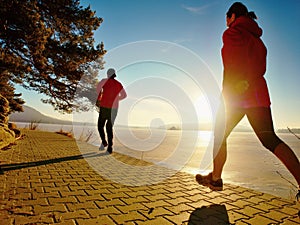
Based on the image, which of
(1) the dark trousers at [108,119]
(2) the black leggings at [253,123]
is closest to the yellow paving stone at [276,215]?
(2) the black leggings at [253,123]

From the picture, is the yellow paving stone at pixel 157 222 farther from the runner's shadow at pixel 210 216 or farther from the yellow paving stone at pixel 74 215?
the yellow paving stone at pixel 74 215

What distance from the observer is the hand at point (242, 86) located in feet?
7.84

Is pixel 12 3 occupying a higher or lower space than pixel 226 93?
higher

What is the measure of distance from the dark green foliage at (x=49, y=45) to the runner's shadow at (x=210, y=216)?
29.3 feet

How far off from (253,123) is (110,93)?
491 centimetres

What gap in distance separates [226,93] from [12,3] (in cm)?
924

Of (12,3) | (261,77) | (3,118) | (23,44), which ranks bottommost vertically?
(3,118)

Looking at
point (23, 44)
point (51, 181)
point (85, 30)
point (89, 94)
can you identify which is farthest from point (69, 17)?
point (51, 181)

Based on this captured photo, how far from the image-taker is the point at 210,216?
7.66 feet

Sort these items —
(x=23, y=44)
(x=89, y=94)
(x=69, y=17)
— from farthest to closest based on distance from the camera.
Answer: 1. (x=89, y=94)
2. (x=69, y=17)
3. (x=23, y=44)

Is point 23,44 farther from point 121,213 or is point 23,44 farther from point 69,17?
point 121,213

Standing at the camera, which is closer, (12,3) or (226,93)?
(226,93)

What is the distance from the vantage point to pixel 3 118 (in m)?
9.04

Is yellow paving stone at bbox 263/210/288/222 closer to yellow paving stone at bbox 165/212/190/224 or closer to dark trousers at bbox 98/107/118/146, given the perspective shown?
yellow paving stone at bbox 165/212/190/224
